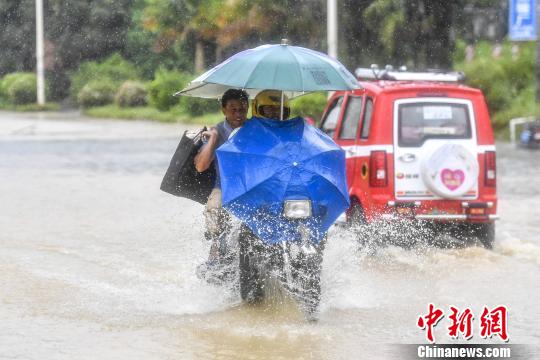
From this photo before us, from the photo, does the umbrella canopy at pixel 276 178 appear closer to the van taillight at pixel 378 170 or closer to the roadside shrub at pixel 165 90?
the van taillight at pixel 378 170

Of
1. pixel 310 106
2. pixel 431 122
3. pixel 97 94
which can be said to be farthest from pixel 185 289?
pixel 97 94

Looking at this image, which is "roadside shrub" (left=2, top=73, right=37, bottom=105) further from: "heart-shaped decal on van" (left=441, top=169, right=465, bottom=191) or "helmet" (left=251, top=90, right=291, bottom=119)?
"helmet" (left=251, top=90, right=291, bottom=119)

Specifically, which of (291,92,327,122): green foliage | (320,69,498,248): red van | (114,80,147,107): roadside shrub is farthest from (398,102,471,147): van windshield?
(114,80,147,107): roadside shrub

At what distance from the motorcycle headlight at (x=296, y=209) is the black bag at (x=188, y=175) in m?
0.97

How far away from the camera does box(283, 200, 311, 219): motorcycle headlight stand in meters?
8.24

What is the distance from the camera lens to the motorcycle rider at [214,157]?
870 cm

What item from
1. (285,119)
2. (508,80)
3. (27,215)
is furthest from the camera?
(508,80)

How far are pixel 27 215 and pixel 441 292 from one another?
23.5 ft

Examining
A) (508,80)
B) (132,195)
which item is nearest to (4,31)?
(508,80)

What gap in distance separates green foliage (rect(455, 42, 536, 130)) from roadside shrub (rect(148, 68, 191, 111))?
491 inches

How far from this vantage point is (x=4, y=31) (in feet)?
204

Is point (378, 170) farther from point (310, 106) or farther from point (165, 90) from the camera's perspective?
point (165, 90)

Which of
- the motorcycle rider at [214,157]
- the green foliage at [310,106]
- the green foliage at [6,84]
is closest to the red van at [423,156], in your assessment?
the motorcycle rider at [214,157]

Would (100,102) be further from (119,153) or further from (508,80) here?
(119,153)
